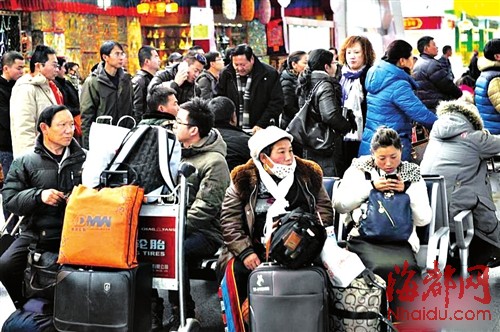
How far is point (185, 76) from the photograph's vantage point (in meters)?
9.00

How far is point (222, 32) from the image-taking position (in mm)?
19766

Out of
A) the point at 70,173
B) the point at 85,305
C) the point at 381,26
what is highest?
the point at 381,26

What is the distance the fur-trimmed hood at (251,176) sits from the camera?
193 inches

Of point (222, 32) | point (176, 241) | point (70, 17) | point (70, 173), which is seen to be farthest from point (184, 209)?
point (222, 32)

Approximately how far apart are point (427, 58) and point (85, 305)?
6200 millimetres

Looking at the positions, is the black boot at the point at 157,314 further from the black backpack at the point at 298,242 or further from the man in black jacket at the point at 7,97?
the man in black jacket at the point at 7,97

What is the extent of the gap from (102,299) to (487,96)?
191 inches

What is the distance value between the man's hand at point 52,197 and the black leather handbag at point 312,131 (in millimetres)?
2782

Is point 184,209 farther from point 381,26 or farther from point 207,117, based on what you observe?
point 381,26

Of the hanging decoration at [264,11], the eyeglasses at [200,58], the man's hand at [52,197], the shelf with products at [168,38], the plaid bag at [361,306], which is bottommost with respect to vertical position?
the plaid bag at [361,306]

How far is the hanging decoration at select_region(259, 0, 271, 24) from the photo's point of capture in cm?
1955

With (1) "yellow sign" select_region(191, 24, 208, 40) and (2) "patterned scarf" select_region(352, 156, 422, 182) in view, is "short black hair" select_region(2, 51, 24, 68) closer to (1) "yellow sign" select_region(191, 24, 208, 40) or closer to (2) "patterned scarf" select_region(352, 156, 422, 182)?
(2) "patterned scarf" select_region(352, 156, 422, 182)

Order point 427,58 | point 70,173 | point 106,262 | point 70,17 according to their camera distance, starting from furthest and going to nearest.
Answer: point 70,17
point 427,58
point 70,173
point 106,262

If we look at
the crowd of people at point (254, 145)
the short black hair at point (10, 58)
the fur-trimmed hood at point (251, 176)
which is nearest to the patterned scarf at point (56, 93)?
the crowd of people at point (254, 145)
